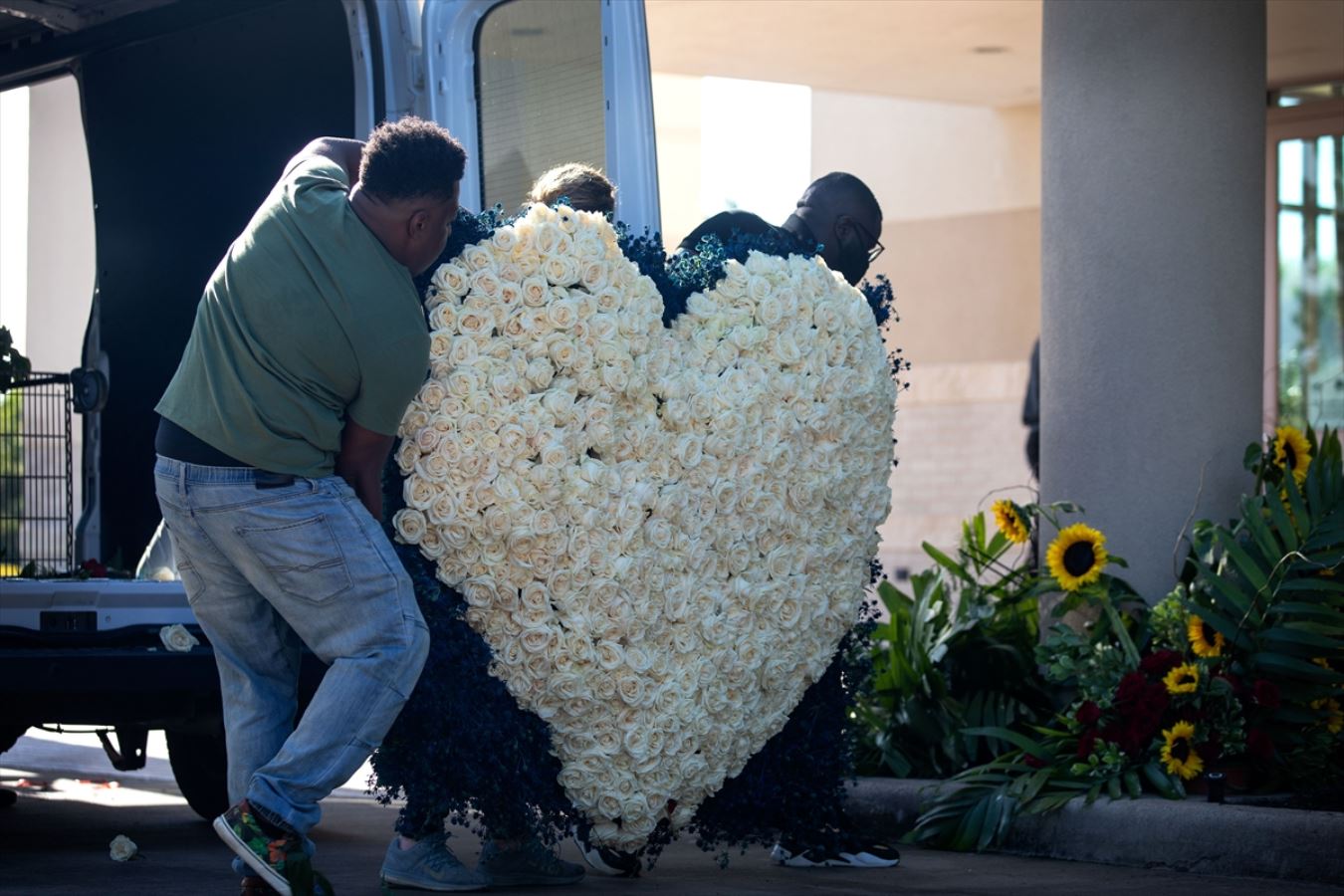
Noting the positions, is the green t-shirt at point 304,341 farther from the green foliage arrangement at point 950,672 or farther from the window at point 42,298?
the green foliage arrangement at point 950,672

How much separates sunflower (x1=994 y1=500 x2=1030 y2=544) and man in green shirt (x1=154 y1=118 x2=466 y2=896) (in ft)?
9.97

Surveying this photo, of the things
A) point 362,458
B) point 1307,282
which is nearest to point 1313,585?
point 362,458

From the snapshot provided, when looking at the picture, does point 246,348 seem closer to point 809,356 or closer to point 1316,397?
point 809,356

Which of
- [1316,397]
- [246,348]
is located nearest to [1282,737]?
[246,348]

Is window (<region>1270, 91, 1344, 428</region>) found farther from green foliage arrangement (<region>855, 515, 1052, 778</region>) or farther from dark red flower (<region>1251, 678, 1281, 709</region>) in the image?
dark red flower (<region>1251, 678, 1281, 709</region>)

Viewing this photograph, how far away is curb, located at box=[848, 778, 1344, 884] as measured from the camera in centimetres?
526

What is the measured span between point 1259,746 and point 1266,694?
0.16 m

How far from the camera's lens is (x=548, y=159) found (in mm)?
5660

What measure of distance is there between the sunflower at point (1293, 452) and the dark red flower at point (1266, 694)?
96cm

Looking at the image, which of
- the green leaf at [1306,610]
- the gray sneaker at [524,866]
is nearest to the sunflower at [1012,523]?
the green leaf at [1306,610]

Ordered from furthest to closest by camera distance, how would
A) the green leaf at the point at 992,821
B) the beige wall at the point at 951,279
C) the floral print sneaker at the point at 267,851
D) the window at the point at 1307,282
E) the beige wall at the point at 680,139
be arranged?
the beige wall at the point at 680,139
the beige wall at the point at 951,279
the window at the point at 1307,282
the green leaf at the point at 992,821
the floral print sneaker at the point at 267,851

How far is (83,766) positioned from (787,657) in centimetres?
479

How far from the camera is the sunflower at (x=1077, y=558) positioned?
6.39 meters

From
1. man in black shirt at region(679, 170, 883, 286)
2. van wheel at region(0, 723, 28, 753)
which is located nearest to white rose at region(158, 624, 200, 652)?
van wheel at region(0, 723, 28, 753)
